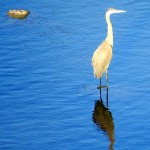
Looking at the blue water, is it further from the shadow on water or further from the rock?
the rock

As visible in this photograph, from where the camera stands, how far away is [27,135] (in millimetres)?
15930

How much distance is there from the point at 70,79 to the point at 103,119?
254 centimetres

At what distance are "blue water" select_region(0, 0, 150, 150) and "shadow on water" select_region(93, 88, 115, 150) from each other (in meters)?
0.02

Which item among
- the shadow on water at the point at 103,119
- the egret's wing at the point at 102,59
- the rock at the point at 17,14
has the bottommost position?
the shadow on water at the point at 103,119

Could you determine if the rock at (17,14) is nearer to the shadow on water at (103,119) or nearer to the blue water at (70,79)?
the blue water at (70,79)

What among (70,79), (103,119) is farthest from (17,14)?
(103,119)

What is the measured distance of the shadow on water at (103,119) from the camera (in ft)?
53.2

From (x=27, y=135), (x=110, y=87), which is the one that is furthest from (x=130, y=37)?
(x=27, y=135)

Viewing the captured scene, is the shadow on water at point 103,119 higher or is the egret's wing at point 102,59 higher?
the egret's wing at point 102,59

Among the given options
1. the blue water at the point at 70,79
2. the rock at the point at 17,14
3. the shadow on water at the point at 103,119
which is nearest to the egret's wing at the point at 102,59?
the blue water at the point at 70,79

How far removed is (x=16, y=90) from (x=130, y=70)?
12.1ft

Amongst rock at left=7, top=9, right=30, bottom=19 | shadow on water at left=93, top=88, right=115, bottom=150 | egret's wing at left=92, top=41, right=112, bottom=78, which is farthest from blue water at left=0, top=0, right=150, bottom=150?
egret's wing at left=92, top=41, right=112, bottom=78

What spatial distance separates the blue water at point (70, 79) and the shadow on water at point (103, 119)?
0.08ft

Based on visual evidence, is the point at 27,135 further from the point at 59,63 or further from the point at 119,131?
the point at 59,63
